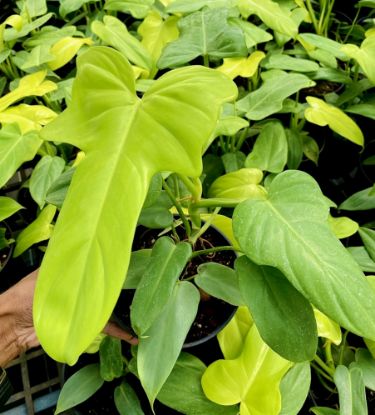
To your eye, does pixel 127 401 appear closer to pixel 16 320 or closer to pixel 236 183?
pixel 16 320

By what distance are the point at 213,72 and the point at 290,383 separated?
1.73ft

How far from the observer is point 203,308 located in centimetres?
86

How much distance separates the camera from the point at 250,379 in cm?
74

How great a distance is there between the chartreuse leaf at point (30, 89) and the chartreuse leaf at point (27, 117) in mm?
23

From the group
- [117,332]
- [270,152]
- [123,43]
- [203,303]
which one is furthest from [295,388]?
[123,43]

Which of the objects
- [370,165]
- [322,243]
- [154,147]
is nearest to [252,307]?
[322,243]

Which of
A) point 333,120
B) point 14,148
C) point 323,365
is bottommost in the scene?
point 323,365

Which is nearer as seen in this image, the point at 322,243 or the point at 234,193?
the point at 322,243

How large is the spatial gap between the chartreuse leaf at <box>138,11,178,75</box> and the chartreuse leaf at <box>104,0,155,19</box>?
0.02 metres

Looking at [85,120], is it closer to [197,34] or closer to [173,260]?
[173,260]

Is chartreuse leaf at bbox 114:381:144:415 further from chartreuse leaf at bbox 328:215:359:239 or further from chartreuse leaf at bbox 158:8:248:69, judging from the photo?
chartreuse leaf at bbox 158:8:248:69

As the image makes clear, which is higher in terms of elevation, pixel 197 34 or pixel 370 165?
pixel 197 34

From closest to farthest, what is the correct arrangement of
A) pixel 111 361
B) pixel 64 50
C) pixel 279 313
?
pixel 279 313, pixel 111 361, pixel 64 50

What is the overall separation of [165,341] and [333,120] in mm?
713
